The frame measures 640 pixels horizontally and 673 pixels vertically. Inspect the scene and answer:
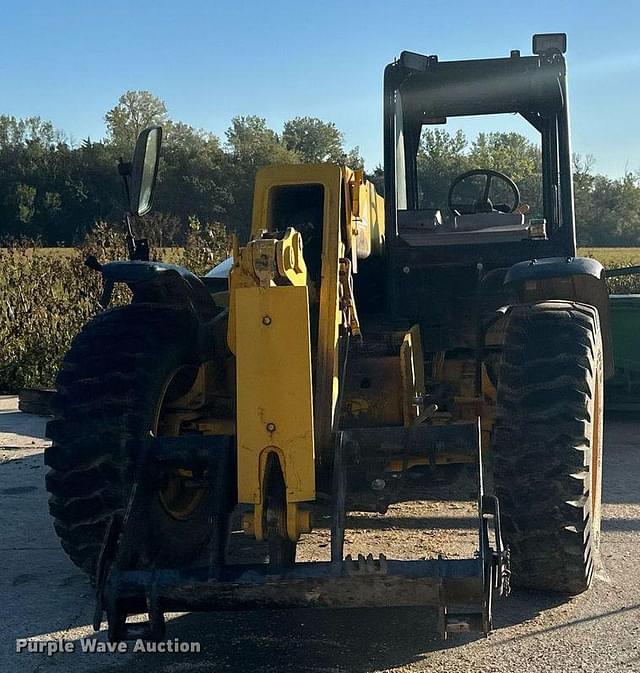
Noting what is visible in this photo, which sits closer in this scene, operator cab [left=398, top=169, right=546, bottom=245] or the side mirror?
the side mirror

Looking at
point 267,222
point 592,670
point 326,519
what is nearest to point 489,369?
point 326,519

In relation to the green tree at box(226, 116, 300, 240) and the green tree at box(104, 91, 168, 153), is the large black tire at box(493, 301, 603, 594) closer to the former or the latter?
the green tree at box(226, 116, 300, 240)

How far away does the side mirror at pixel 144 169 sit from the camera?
4.19 m

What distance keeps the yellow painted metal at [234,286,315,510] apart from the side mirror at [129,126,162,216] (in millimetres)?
983

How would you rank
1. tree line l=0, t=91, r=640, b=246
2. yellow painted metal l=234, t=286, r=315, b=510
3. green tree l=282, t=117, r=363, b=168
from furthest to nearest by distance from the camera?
green tree l=282, t=117, r=363, b=168, tree line l=0, t=91, r=640, b=246, yellow painted metal l=234, t=286, r=315, b=510

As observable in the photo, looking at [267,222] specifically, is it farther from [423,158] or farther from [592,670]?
[423,158]

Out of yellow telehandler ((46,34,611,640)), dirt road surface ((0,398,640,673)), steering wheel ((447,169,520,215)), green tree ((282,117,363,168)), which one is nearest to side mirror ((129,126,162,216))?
yellow telehandler ((46,34,611,640))

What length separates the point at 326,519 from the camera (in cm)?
584

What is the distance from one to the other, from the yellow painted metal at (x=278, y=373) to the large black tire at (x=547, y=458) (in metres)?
0.94

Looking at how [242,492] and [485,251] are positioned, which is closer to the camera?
[242,492]

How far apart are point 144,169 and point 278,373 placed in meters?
1.28

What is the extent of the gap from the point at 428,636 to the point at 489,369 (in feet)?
6.44

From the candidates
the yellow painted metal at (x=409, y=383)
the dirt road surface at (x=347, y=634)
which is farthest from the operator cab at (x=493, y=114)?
the dirt road surface at (x=347, y=634)

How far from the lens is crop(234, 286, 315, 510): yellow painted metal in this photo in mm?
3596
